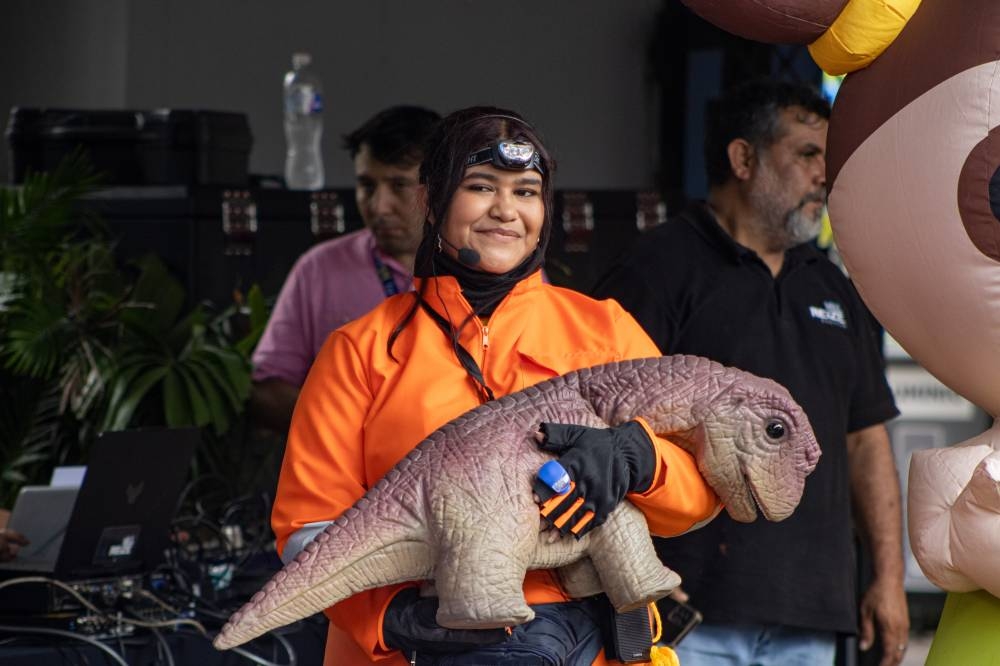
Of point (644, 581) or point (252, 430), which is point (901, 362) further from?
point (644, 581)

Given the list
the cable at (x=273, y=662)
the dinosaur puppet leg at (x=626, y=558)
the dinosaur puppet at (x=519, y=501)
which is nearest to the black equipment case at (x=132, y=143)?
the cable at (x=273, y=662)

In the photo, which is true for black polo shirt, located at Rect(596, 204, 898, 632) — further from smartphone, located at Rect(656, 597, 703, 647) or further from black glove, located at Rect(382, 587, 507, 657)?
black glove, located at Rect(382, 587, 507, 657)

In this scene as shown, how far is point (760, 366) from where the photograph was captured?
3238 millimetres

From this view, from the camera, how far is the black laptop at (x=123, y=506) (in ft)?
9.81

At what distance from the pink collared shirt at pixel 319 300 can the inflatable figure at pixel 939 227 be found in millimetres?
1726

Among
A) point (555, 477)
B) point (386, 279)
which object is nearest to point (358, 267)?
point (386, 279)

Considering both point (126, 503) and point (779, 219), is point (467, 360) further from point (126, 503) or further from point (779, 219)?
point (779, 219)

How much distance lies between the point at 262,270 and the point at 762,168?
221 centimetres

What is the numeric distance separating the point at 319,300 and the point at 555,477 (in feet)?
7.05

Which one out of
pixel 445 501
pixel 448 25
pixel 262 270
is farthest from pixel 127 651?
pixel 448 25

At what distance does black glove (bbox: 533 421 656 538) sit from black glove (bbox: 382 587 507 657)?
0.60 ft

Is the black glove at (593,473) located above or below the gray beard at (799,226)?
below

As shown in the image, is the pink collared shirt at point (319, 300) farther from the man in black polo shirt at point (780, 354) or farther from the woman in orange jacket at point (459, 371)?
the woman in orange jacket at point (459, 371)

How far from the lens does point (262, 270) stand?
5133mm
